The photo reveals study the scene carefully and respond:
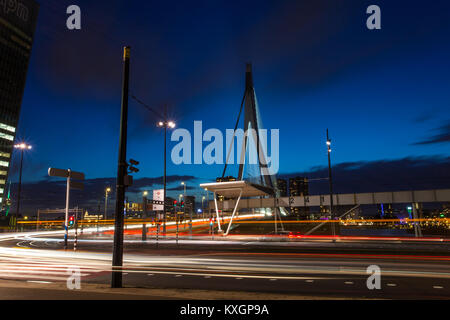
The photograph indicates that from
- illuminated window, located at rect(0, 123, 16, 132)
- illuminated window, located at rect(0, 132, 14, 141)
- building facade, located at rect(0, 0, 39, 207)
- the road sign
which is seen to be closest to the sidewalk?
the road sign

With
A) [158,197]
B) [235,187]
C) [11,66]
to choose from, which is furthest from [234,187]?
[11,66]

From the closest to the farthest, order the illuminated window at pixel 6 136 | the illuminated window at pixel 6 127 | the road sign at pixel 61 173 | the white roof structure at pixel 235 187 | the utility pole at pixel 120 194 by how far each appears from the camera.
A: the utility pole at pixel 120 194, the road sign at pixel 61 173, the white roof structure at pixel 235 187, the illuminated window at pixel 6 127, the illuminated window at pixel 6 136

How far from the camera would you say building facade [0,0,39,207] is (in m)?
113

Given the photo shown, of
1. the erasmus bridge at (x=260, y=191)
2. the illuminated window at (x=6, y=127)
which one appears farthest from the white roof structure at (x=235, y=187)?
the illuminated window at (x=6, y=127)

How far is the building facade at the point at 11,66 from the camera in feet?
372

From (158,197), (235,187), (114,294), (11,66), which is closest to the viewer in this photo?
(114,294)

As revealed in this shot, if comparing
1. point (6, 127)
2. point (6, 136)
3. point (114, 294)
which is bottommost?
point (114, 294)

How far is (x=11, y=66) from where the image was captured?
115 metres

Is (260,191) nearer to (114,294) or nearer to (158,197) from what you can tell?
(158,197)

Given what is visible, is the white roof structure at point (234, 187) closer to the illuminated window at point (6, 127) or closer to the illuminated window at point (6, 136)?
the illuminated window at point (6, 127)

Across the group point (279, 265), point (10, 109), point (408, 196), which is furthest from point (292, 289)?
point (10, 109)

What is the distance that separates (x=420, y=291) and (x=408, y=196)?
128 feet

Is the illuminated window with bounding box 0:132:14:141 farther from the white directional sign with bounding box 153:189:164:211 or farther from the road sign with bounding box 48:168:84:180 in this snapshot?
the road sign with bounding box 48:168:84:180

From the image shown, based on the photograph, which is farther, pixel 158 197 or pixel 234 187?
pixel 234 187
